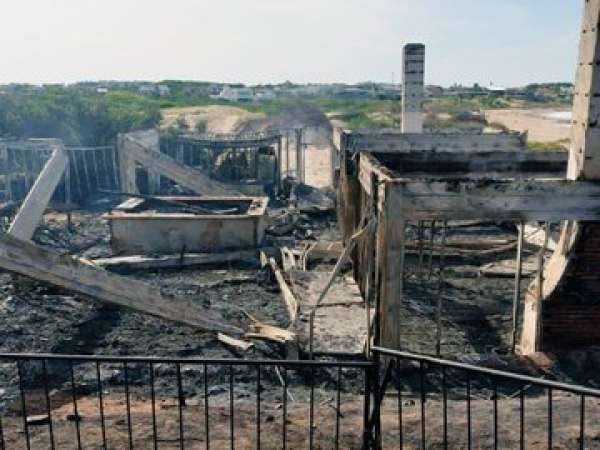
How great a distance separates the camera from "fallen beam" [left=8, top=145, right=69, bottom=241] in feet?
49.2

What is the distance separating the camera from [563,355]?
8484mm

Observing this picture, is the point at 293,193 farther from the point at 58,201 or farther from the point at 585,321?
the point at 585,321

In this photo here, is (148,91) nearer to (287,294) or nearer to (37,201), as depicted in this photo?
(37,201)

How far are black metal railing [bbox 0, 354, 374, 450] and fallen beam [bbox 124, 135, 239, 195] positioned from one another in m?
10.8

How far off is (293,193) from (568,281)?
15716mm

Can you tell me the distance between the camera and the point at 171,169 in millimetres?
19094

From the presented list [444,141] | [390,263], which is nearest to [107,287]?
[390,263]

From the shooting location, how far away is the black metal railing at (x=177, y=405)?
5195 millimetres

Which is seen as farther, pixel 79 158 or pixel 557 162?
pixel 79 158

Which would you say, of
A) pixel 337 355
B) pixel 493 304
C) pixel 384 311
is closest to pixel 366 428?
pixel 384 311

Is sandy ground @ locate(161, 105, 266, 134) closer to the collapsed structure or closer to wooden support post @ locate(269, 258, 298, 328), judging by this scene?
wooden support post @ locate(269, 258, 298, 328)

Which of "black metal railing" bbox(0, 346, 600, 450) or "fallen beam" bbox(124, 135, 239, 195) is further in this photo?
"fallen beam" bbox(124, 135, 239, 195)

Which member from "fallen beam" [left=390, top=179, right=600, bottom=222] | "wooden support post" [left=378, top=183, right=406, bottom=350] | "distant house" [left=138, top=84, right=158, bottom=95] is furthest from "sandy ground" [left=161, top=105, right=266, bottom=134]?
"fallen beam" [left=390, top=179, right=600, bottom=222]

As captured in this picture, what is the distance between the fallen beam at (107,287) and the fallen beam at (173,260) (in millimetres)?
3912
